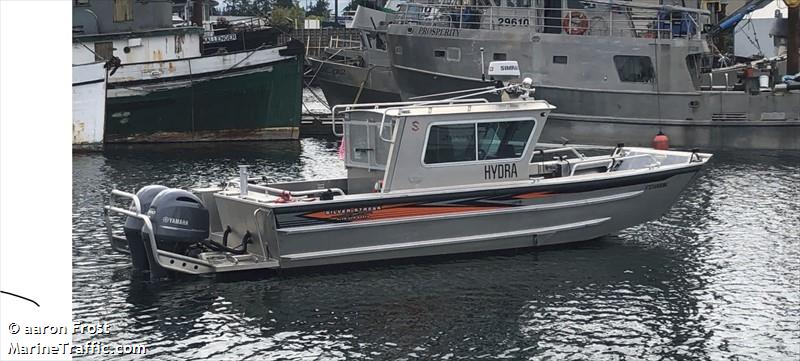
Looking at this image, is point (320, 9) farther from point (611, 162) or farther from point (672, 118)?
point (611, 162)

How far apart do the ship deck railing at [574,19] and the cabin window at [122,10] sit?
33.1ft

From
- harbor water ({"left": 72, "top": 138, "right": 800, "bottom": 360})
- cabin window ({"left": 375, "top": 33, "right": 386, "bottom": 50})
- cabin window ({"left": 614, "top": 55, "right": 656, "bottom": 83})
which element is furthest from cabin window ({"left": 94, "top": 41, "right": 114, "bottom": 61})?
harbor water ({"left": 72, "top": 138, "right": 800, "bottom": 360})

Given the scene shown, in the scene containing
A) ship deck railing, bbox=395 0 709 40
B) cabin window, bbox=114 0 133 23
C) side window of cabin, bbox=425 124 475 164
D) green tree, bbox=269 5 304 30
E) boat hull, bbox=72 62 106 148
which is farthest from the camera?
green tree, bbox=269 5 304 30

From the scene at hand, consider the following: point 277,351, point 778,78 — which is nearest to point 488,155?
point 277,351

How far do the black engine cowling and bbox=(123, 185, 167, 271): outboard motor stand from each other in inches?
10.6

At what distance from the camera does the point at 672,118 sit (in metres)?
36.6

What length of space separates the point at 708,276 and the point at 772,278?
99 centimetres

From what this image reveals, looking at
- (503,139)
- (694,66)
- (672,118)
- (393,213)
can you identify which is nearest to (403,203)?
(393,213)

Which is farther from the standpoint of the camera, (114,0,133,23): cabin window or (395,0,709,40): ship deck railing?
(114,0,133,23): cabin window

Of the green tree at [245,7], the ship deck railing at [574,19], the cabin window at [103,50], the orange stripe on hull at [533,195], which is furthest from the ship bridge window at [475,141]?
the green tree at [245,7]

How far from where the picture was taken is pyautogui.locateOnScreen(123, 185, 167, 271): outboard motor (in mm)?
18484

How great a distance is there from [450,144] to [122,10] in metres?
23.7

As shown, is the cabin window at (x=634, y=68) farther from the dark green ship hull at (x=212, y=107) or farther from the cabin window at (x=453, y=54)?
the dark green ship hull at (x=212, y=107)

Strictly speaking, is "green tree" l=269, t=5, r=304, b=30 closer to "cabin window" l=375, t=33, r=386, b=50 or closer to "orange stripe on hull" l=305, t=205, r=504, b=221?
"cabin window" l=375, t=33, r=386, b=50
